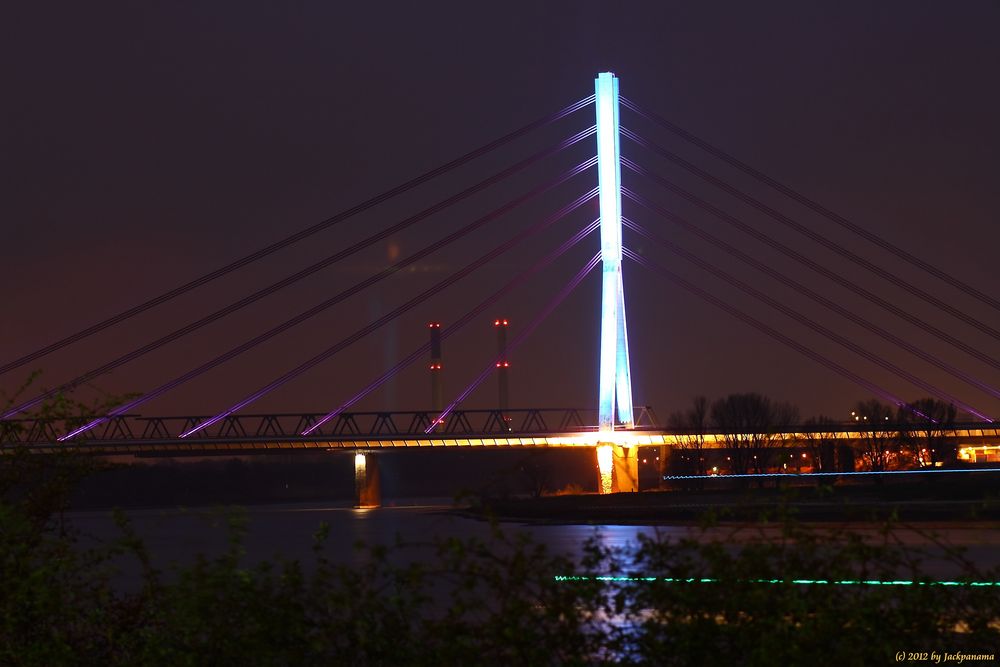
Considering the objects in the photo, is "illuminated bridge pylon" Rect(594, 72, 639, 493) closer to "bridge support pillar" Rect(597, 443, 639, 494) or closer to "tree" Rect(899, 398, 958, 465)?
"bridge support pillar" Rect(597, 443, 639, 494)

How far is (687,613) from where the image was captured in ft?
21.6

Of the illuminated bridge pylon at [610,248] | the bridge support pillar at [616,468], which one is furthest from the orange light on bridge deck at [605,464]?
the illuminated bridge pylon at [610,248]

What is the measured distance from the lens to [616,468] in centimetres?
6562

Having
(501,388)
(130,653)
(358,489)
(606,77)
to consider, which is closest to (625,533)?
(606,77)

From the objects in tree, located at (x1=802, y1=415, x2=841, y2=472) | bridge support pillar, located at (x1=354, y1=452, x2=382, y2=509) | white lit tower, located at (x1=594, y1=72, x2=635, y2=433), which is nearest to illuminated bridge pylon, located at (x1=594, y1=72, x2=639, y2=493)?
white lit tower, located at (x1=594, y1=72, x2=635, y2=433)

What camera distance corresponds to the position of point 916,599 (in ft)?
22.2

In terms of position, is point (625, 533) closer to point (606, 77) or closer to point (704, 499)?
point (704, 499)

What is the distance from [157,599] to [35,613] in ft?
2.36

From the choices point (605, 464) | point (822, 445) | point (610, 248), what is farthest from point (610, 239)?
point (822, 445)

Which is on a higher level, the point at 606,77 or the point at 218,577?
the point at 606,77

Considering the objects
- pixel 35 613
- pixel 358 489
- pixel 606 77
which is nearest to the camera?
pixel 35 613

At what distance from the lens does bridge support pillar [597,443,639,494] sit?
6344 centimetres

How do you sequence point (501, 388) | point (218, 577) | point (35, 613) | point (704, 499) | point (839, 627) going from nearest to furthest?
point (839, 627) < point (218, 577) < point (35, 613) < point (704, 499) < point (501, 388)

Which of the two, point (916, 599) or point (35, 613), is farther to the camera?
point (35, 613)
